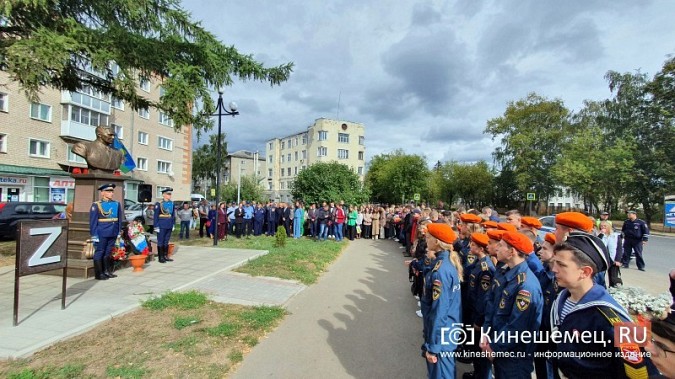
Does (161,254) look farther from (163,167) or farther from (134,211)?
(163,167)

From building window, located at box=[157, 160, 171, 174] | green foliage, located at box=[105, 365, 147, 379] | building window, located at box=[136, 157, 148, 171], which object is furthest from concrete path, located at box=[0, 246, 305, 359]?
building window, located at box=[157, 160, 171, 174]

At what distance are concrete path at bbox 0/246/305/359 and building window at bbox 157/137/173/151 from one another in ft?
99.9

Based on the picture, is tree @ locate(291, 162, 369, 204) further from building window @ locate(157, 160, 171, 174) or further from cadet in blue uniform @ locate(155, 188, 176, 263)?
building window @ locate(157, 160, 171, 174)

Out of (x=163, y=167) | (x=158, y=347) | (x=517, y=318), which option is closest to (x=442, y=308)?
(x=517, y=318)

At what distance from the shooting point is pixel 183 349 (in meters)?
4.05

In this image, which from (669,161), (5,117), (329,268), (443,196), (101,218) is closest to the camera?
(101,218)

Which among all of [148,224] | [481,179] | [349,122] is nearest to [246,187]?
[349,122]

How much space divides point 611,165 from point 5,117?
48756mm

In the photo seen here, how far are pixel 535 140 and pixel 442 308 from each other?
45.7 m

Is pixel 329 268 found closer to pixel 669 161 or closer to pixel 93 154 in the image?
pixel 93 154

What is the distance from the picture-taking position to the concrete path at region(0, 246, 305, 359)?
4.23 m

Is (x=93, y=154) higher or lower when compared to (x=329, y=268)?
higher

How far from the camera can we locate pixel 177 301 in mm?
5680

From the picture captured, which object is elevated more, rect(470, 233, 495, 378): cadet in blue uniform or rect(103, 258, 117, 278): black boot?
rect(470, 233, 495, 378): cadet in blue uniform
